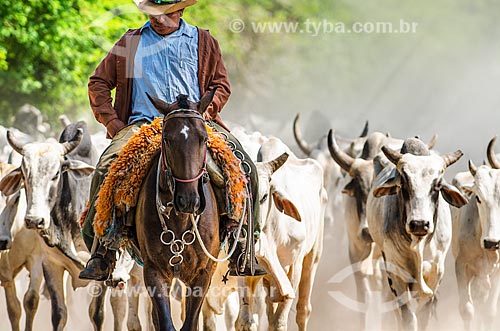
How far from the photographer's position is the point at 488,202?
46.3 feet

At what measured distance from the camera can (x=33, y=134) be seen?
74.7 ft

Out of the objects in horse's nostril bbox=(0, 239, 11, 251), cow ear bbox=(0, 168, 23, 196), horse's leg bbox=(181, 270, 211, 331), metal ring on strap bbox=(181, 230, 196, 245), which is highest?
cow ear bbox=(0, 168, 23, 196)

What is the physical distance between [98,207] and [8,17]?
554 inches

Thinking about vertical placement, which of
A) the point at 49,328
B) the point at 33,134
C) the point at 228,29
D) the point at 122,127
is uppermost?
the point at 228,29

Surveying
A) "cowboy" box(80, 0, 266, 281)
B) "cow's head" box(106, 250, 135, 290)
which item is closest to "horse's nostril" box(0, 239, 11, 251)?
"cow's head" box(106, 250, 135, 290)

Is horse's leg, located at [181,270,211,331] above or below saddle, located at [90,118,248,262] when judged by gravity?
below

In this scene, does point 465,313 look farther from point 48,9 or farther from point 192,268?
point 48,9

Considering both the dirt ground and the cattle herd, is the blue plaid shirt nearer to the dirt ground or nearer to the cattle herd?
the cattle herd

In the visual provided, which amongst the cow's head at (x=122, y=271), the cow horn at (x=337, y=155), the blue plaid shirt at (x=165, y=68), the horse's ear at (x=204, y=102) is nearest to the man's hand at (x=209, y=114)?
the blue plaid shirt at (x=165, y=68)

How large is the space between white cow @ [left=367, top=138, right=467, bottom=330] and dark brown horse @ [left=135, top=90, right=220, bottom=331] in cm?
349

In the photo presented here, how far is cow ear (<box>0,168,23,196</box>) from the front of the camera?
13.0 metres

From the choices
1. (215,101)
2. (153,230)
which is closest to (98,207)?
(153,230)

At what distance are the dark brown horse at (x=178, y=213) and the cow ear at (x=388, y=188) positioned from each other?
12.1ft

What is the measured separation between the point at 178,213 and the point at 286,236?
3.83 metres
